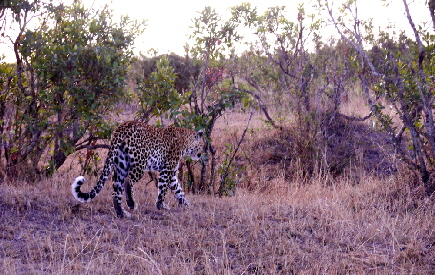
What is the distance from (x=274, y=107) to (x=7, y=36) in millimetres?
8488

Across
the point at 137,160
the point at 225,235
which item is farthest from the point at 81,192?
the point at 225,235

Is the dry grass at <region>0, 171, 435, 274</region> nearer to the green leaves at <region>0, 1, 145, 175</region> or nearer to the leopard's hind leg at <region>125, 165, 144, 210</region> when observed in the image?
the leopard's hind leg at <region>125, 165, 144, 210</region>

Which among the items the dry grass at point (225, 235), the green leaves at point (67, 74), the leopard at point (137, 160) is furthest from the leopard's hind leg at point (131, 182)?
the green leaves at point (67, 74)

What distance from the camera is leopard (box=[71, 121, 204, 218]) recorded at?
657cm

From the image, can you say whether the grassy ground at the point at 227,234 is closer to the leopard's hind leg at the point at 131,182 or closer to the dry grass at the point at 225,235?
the dry grass at the point at 225,235

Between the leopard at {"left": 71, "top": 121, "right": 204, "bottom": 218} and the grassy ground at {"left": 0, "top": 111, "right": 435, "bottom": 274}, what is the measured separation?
223 mm

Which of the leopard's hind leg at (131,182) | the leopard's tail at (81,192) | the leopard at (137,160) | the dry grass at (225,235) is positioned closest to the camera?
the dry grass at (225,235)

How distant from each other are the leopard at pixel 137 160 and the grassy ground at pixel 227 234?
0.73ft

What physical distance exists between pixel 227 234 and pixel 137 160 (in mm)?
2104

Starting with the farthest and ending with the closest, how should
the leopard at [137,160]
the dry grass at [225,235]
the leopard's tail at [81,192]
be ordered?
the leopard at [137,160]
the leopard's tail at [81,192]
the dry grass at [225,235]

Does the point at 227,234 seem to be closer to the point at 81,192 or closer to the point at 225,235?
the point at 225,235

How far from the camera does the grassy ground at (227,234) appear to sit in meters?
4.48

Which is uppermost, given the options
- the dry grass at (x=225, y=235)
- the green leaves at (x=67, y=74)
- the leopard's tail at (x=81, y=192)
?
the green leaves at (x=67, y=74)

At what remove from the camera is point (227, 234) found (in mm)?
5352
